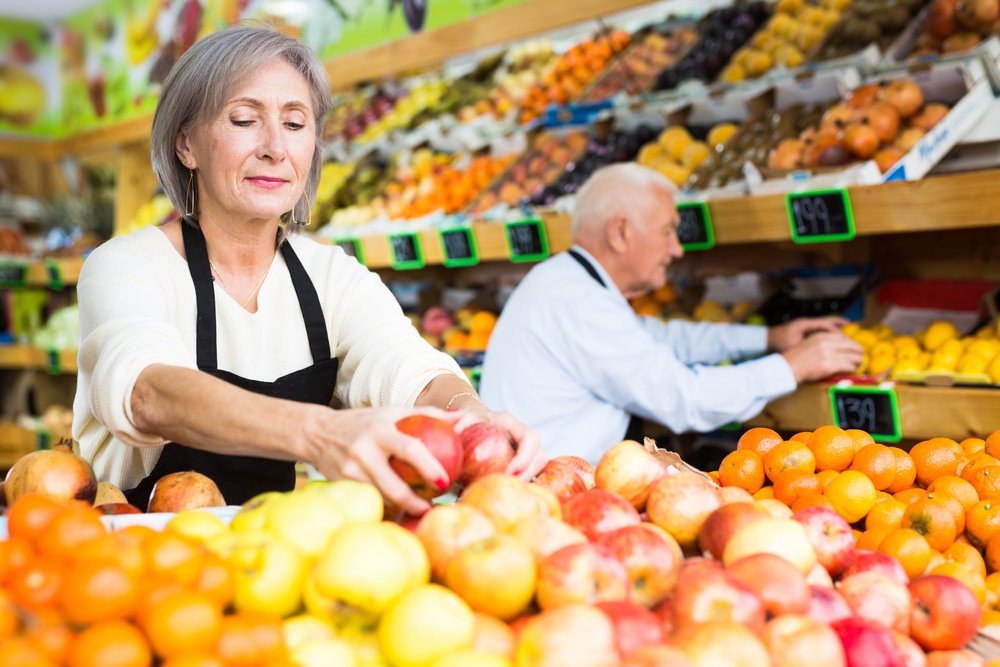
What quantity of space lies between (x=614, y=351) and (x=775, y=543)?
177 cm

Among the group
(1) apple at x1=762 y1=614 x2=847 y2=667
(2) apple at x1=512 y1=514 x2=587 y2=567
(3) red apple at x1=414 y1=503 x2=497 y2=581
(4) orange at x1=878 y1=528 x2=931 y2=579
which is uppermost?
(3) red apple at x1=414 y1=503 x2=497 y2=581

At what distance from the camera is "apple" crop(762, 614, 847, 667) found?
868 mm

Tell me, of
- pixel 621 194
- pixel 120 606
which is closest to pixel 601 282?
pixel 621 194

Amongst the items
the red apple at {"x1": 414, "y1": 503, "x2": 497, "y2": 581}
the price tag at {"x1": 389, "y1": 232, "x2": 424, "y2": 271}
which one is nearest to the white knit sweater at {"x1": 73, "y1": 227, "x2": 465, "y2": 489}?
the red apple at {"x1": 414, "y1": 503, "x2": 497, "y2": 581}

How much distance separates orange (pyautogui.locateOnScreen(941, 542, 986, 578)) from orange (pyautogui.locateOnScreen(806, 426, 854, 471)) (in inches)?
11.1

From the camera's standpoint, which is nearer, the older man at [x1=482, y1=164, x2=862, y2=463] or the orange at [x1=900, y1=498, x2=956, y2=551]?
A: the orange at [x1=900, y1=498, x2=956, y2=551]

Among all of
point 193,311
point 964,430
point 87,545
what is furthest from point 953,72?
point 87,545

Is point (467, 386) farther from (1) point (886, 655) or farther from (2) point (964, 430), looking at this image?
(2) point (964, 430)

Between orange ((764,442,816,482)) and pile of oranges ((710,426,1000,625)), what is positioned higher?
orange ((764,442,816,482))

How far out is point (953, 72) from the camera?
2.87 meters

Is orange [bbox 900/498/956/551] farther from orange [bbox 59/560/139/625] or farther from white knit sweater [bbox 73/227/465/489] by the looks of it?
orange [bbox 59/560/139/625]

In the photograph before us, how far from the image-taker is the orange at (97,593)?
784mm

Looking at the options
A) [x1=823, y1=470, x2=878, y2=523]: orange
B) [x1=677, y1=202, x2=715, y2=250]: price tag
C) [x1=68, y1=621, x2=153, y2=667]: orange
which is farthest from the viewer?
[x1=677, y1=202, x2=715, y2=250]: price tag

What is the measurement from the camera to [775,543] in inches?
40.2
